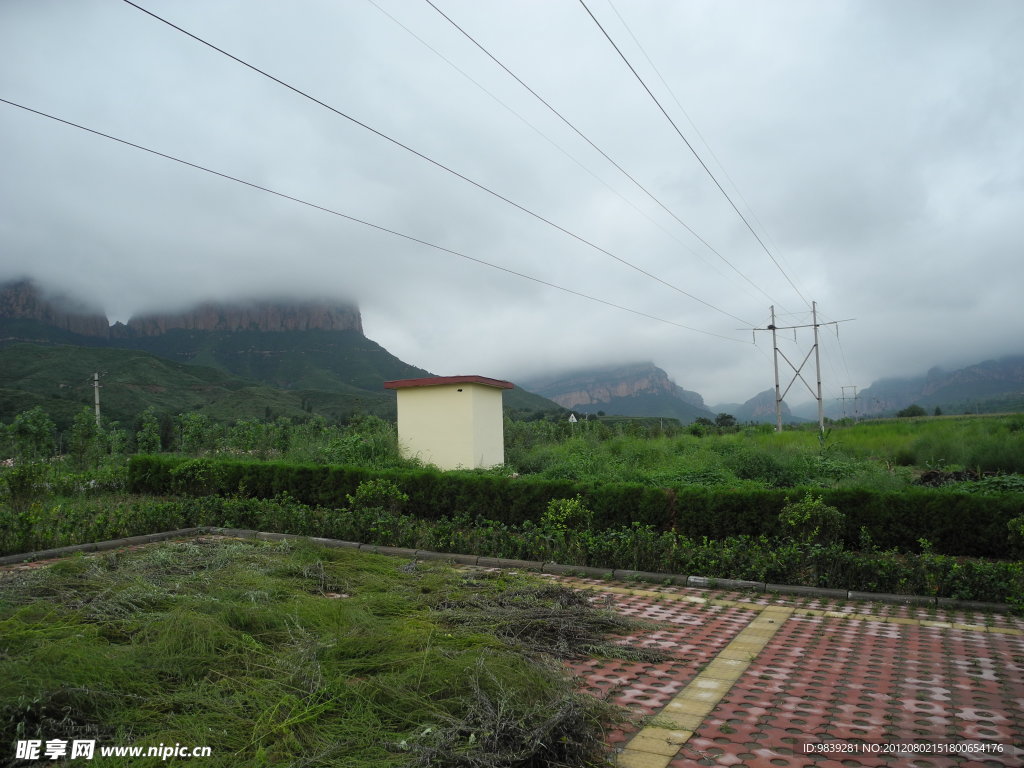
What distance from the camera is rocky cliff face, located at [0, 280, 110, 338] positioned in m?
58.1

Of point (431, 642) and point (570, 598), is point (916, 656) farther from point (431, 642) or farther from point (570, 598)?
point (431, 642)

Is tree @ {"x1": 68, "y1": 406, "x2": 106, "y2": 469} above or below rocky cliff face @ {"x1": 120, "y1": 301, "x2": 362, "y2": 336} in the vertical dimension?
below

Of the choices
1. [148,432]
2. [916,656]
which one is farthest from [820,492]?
[148,432]

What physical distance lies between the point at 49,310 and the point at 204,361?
64.2 feet

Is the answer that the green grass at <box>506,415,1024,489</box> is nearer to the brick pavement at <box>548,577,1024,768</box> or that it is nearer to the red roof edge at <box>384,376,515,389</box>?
the red roof edge at <box>384,376,515,389</box>

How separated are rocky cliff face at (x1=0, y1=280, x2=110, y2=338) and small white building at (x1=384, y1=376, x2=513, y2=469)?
57.7 metres

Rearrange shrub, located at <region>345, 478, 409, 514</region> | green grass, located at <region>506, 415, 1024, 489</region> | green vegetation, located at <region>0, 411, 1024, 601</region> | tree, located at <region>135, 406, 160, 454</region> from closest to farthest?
green vegetation, located at <region>0, 411, 1024, 601</region>
shrub, located at <region>345, 478, 409, 514</region>
green grass, located at <region>506, 415, 1024, 489</region>
tree, located at <region>135, 406, 160, 454</region>

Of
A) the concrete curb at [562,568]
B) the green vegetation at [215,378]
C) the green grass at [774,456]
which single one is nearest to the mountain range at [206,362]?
the green vegetation at [215,378]

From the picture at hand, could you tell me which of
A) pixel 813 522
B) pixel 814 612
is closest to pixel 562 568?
pixel 814 612

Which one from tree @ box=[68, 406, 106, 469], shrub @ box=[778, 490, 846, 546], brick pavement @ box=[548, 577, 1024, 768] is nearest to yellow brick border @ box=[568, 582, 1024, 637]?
brick pavement @ box=[548, 577, 1024, 768]

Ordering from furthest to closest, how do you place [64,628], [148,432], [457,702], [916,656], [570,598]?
[148,432], [570,598], [916,656], [64,628], [457,702]

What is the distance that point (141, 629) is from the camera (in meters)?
4.36

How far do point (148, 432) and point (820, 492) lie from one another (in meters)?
18.6

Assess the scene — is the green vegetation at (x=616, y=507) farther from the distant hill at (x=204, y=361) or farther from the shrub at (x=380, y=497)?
the distant hill at (x=204, y=361)
